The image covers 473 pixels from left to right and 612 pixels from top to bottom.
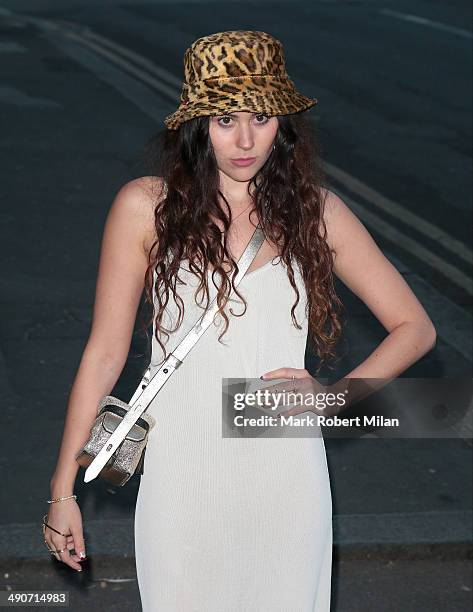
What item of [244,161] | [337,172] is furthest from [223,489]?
[337,172]

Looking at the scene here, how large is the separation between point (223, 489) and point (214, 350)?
1.26 feet

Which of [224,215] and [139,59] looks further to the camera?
[139,59]

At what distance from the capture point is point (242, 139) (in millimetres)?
3643

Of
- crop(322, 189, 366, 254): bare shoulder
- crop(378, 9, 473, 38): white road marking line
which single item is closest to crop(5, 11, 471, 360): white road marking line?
crop(322, 189, 366, 254): bare shoulder

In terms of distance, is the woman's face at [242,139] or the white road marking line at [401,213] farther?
the white road marking line at [401,213]

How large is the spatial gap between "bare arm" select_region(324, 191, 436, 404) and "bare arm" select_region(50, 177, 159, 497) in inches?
21.4

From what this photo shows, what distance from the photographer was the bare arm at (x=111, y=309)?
3.71 meters

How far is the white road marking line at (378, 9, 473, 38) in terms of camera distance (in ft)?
85.3

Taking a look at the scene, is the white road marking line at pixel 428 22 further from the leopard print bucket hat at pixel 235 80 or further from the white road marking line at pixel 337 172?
the leopard print bucket hat at pixel 235 80

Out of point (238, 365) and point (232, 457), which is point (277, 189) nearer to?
point (238, 365)

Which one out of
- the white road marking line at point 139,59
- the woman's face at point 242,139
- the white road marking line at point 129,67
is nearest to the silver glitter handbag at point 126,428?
the woman's face at point 242,139

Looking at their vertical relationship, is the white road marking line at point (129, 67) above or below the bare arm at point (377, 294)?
below

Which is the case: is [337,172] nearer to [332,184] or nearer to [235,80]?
[332,184]

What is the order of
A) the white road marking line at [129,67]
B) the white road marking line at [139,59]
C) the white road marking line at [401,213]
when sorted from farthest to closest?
the white road marking line at [139,59]
the white road marking line at [129,67]
the white road marking line at [401,213]
